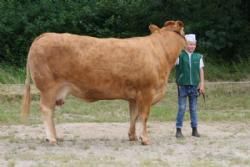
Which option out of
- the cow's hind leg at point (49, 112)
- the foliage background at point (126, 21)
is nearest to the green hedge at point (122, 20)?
the foliage background at point (126, 21)

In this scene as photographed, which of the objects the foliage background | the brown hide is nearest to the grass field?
the brown hide

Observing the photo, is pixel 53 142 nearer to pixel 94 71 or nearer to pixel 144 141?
pixel 94 71

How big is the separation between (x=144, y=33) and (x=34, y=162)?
61.2ft

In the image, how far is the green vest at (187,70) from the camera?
500 inches

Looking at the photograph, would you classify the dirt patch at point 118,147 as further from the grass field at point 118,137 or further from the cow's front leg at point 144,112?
the cow's front leg at point 144,112

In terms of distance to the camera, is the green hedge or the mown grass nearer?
the mown grass

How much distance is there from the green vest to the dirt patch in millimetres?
1006

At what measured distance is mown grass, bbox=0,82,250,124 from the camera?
1619 cm

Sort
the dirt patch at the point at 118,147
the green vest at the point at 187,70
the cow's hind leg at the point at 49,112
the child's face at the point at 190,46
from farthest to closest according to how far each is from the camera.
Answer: the green vest at the point at 187,70 → the child's face at the point at 190,46 → the cow's hind leg at the point at 49,112 → the dirt patch at the point at 118,147

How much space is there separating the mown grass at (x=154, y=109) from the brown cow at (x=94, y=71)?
3723 millimetres

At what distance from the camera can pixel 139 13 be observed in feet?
92.0

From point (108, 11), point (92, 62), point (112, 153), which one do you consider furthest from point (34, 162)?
point (108, 11)

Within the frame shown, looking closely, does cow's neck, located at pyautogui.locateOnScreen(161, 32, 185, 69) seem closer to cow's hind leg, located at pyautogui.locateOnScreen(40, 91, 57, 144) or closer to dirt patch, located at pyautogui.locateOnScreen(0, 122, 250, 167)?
dirt patch, located at pyautogui.locateOnScreen(0, 122, 250, 167)

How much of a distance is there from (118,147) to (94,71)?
50.0 inches
